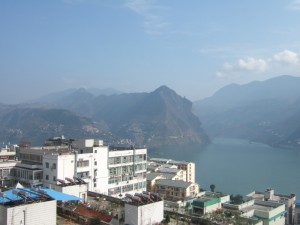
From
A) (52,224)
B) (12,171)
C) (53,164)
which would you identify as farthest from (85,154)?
(52,224)

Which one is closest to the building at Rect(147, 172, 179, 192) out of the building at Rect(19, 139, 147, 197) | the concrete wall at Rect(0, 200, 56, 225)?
the building at Rect(19, 139, 147, 197)

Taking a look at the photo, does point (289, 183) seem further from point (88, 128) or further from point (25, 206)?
point (88, 128)

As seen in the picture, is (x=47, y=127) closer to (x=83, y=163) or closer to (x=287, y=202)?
(x=287, y=202)

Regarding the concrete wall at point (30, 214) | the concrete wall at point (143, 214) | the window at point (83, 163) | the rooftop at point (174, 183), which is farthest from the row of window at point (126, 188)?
the concrete wall at point (30, 214)

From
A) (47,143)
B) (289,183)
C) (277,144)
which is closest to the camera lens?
(47,143)

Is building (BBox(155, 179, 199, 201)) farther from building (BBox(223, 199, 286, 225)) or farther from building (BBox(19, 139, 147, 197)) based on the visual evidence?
building (BBox(19, 139, 147, 197))

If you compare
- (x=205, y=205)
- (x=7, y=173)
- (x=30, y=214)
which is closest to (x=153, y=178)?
(x=205, y=205)

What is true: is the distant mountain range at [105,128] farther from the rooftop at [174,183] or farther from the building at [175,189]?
the building at [175,189]
